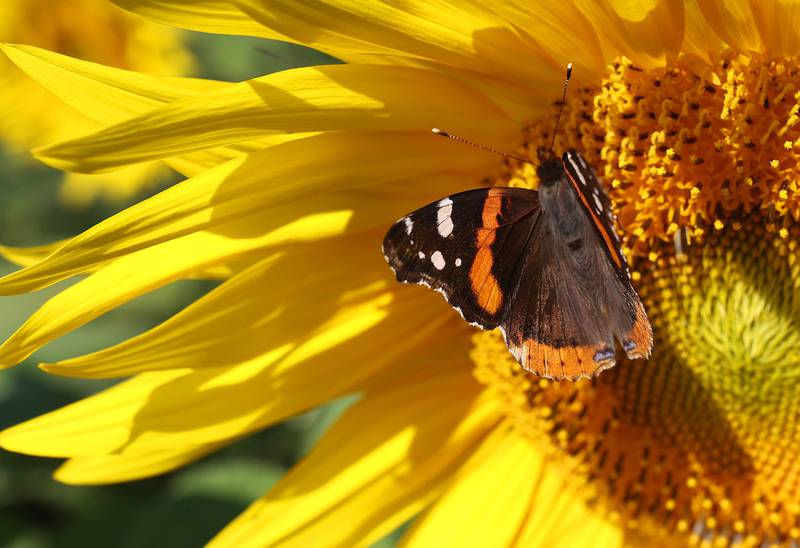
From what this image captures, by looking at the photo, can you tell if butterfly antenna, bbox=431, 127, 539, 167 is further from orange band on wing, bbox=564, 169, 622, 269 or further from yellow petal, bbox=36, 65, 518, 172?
orange band on wing, bbox=564, 169, 622, 269

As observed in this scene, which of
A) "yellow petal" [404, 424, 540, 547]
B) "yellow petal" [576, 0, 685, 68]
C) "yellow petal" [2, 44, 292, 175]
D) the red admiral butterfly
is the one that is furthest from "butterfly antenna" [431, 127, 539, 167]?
"yellow petal" [404, 424, 540, 547]

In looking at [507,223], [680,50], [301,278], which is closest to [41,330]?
[301,278]

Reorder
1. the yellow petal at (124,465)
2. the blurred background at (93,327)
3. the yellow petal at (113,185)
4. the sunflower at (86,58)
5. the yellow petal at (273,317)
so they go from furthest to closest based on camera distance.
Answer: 1. the yellow petal at (113,185)
2. the sunflower at (86,58)
3. the blurred background at (93,327)
4. the yellow petal at (124,465)
5. the yellow petal at (273,317)

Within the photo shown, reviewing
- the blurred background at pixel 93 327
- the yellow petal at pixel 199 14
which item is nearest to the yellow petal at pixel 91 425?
the blurred background at pixel 93 327

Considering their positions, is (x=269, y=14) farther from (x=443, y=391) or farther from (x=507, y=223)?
(x=443, y=391)

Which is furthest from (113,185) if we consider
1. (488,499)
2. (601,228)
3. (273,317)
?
(601,228)

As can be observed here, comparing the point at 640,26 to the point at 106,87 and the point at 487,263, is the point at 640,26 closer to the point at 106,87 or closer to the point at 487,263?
the point at 487,263

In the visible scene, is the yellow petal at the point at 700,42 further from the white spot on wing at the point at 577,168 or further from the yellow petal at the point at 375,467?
the yellow petal at the point at 375,467
